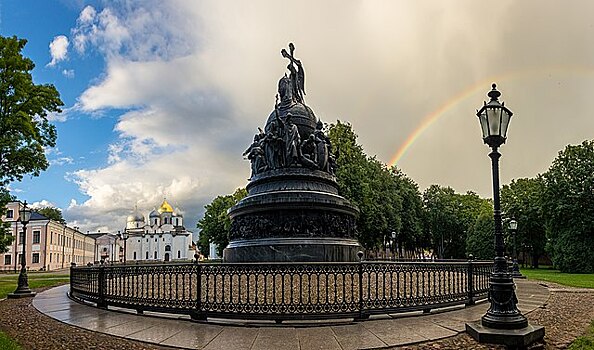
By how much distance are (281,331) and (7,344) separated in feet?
15.7

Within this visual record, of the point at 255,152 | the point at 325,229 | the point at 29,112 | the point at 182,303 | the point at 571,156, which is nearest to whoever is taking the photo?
the point at 182,303

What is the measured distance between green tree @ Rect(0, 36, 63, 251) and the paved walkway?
19.7m

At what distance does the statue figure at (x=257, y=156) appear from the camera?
78.0 ft

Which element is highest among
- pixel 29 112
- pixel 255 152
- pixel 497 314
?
pixel 29 112

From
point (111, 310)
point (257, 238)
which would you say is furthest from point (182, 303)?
point (257, 238)

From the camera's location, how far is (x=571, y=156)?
146 ft

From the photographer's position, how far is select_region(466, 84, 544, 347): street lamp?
26.6 ft

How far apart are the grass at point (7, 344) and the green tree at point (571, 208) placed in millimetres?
43159

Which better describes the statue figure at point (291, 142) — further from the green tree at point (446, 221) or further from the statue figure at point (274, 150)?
the green tree at point (446, 221)

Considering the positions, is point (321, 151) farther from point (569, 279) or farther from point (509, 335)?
point (569, 279)

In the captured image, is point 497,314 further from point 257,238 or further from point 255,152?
point 255,152

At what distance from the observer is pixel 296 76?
2623 cm

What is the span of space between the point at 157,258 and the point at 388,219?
94608 mm

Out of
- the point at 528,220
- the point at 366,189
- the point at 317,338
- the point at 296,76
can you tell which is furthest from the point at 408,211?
the point at 317,338
